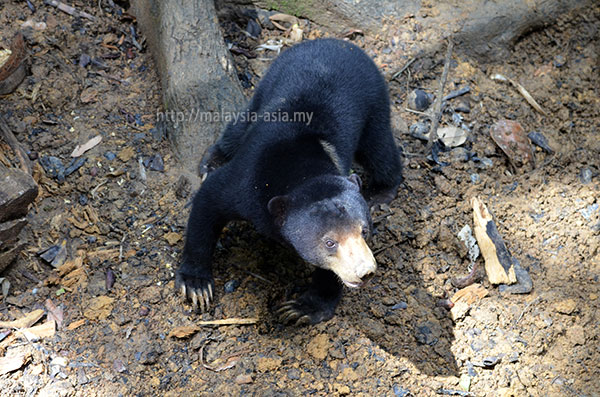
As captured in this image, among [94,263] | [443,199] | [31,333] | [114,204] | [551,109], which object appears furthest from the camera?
[551,109]

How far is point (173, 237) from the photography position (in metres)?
5.23

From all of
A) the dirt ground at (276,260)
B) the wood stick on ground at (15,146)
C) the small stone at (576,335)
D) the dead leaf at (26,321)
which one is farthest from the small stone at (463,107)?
the dead leaf at (26,321)

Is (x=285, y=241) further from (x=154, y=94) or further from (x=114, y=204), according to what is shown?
(x=154, y=94)

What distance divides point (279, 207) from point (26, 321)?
1985 mm

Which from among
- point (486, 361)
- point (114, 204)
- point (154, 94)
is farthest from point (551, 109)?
point (114, 204)

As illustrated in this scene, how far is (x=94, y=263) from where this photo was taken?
4848 millimetres

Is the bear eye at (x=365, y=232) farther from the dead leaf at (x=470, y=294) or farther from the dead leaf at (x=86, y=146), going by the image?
the dead leaf at (x=86, y=146)

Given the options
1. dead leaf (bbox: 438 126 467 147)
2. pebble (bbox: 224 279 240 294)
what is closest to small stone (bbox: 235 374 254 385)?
pebble (bbox: 224 279 240 294)

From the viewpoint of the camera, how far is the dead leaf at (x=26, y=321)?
4.29 m

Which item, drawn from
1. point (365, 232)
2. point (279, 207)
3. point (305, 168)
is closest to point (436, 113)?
point (305, 168)

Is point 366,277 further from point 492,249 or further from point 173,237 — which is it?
point 173,237

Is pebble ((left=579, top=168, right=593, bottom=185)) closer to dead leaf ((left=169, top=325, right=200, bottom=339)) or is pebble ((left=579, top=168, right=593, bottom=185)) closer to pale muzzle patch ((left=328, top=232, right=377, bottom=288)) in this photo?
pale muzzle patch ((left=328, top=232, right=377, bottom=288))

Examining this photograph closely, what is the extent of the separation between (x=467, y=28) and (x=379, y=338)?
389 cm

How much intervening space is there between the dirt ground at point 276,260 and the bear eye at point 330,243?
3.02 ft
